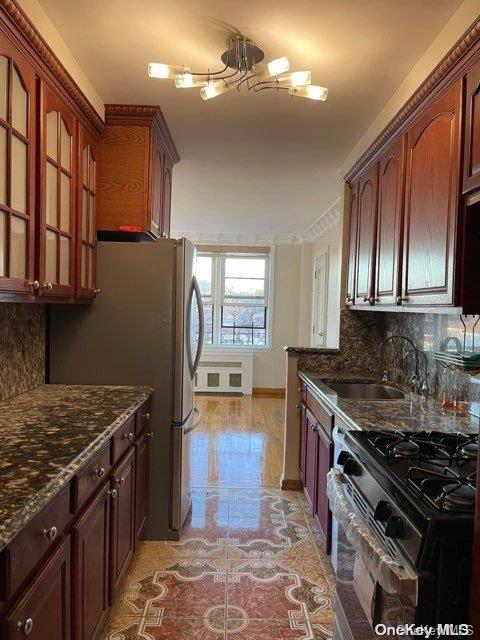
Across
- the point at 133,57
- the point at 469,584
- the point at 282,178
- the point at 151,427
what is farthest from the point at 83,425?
the point at 282,178

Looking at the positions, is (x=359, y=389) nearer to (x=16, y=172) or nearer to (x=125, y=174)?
(x=125, y=174)

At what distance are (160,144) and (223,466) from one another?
2625 mm

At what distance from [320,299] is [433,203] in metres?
4.11

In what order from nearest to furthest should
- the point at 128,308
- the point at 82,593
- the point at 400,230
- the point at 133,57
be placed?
Answer: the point at 82,593, the point at 133,57, the point at 400,230, the point at 128,308

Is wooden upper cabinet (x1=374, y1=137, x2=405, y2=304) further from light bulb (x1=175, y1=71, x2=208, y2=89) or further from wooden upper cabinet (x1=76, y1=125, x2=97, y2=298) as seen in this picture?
wooden upper cabinet (x1=76, y1=125, x2=97, y2=298)

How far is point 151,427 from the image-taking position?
8.45 ft

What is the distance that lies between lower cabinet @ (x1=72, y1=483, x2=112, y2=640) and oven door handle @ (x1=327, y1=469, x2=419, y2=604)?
866 mm

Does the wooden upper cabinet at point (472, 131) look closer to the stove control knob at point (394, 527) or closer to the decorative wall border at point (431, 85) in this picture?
the decorative wall border at point (431, 85)

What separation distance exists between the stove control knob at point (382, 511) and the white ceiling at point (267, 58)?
176cm

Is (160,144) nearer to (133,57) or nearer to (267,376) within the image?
(133,57)

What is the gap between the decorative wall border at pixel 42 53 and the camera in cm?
147

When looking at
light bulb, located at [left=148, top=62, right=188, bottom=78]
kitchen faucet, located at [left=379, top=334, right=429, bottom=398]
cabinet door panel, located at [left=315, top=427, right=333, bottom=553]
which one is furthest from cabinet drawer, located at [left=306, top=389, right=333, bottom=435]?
light bulb, located at [left=148, top=62, right=188, bottom=78]

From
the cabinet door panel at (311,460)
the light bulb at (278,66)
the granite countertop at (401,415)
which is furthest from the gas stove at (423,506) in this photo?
the light bulb at (278,66)

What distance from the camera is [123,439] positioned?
1984 mm
